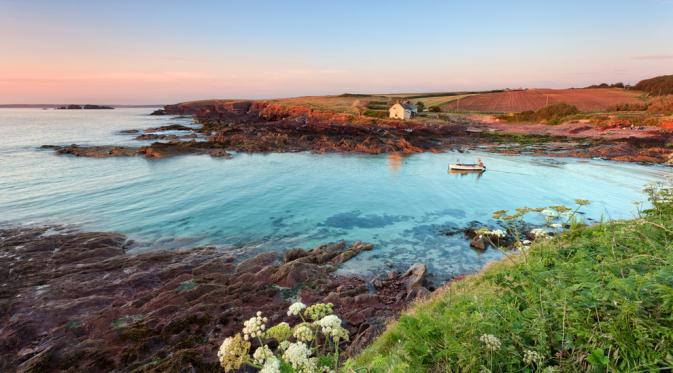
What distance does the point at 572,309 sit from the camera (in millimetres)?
4305

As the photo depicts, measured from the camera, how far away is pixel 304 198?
3009 cm

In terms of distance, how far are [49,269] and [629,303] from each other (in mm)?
21583

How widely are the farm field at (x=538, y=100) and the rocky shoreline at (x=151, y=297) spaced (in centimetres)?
11043

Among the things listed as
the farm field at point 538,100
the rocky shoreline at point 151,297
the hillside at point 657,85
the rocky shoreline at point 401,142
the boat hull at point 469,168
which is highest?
the hillside at point 657,85

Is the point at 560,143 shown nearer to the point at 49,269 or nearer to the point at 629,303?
the point at 629,303

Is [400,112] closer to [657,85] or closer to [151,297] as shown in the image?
[151,297]

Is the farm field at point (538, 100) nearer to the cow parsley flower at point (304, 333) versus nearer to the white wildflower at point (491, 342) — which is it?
the white wildflower at point (491, 342)

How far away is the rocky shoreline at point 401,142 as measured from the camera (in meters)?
49.7

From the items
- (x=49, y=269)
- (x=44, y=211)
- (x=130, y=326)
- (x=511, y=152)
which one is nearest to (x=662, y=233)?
(x=130, y=326)

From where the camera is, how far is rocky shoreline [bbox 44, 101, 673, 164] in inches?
1956

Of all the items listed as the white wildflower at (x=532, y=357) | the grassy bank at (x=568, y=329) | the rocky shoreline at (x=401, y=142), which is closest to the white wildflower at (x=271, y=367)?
the grassy bank at (x=568, y=329)

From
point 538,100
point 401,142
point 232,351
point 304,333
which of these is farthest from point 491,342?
point 538,100

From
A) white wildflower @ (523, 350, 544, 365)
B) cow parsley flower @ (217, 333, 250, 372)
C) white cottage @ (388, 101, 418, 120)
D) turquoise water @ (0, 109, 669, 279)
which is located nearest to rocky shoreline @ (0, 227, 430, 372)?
turquoise water @ (0, 109, 669, 279)

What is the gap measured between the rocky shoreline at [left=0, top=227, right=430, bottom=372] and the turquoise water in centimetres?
191
